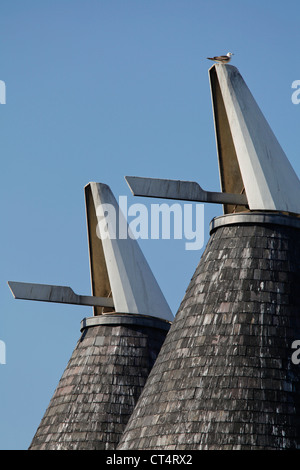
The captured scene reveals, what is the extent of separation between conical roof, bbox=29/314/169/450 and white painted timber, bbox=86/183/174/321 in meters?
0.46

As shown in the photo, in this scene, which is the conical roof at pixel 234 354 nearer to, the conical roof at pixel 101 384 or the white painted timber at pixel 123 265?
the conical roof at pixel 101 384

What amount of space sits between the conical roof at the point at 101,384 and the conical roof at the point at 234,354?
4.94 metres

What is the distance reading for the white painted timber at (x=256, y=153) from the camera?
29.3m

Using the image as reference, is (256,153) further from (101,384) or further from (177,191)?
(101,384)

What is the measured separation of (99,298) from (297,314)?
30.9 ft

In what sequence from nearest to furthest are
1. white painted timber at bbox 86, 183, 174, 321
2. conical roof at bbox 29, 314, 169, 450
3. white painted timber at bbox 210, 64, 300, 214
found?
white painted timber at bbox 210, 64, 300, 214 < conical roof at bbox 29, 314, 169, 450 < white painted timber at bbox 86, 183, 174, 321

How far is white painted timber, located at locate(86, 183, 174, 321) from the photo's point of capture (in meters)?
35.3

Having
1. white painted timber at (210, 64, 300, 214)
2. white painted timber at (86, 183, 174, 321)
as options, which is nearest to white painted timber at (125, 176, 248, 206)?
white painted timber at (210, 64, 300, 214)

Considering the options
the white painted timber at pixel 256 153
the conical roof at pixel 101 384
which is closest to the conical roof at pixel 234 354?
the white painted timber at pixel 256 153

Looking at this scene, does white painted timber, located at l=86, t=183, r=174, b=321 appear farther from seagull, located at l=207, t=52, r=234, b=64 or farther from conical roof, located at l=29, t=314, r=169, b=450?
seagull, located at l=207, t=52, r=234, b=64

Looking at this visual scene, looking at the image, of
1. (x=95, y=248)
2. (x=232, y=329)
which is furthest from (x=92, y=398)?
(x=232, y=329)

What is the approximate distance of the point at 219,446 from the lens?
25.7m

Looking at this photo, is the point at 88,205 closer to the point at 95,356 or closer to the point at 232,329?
the point at 95,356

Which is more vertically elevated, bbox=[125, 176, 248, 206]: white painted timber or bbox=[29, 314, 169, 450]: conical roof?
bbox=[125, 176, 248, 206]: white painted timber
